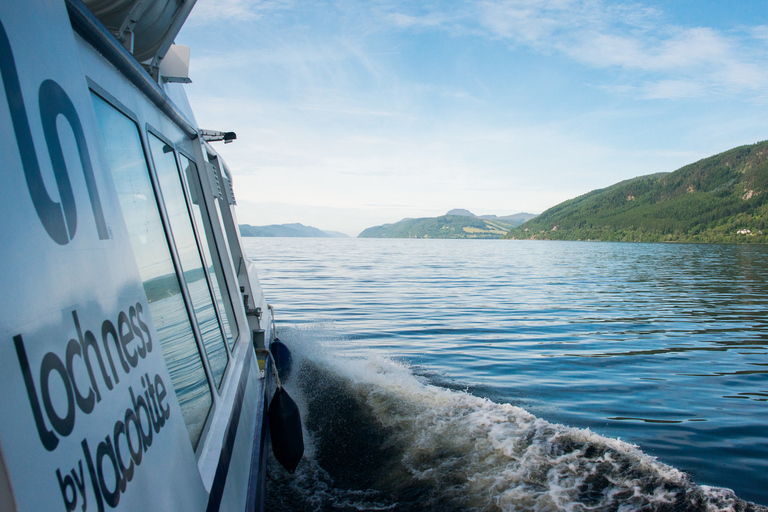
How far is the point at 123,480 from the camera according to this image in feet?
3.86

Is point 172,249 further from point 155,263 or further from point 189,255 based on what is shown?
point 189,255

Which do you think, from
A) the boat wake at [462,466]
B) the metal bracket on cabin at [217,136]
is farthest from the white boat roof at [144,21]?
the boat wake at [462,466]

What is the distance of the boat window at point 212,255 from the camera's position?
12.2ft

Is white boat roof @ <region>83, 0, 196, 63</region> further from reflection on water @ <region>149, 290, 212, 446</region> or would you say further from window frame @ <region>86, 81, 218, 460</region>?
reflection on water @ <region>149, 290, 212, 446</region>

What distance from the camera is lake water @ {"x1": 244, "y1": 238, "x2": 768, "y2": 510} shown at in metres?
3.85

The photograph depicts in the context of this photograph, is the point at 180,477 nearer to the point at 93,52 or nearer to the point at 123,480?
the point at 123,480

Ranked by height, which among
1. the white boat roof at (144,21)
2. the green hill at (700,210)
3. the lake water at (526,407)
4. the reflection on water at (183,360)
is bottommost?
the green hill at (700,210)

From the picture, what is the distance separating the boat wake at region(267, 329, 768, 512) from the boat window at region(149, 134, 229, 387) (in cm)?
159

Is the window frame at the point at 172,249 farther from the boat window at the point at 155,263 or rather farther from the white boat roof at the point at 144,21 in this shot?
the white boat roof at the point at 144,21

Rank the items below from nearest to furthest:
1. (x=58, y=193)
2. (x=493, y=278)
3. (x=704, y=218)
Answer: (x=58, y=193) < (x=493, y=278) < (x=704, y=218)

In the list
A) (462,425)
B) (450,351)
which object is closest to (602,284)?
(450,351)

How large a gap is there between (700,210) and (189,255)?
18069 centimetres

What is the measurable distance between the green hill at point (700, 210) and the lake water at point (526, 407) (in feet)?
406

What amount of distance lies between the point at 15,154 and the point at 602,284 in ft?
78.9
